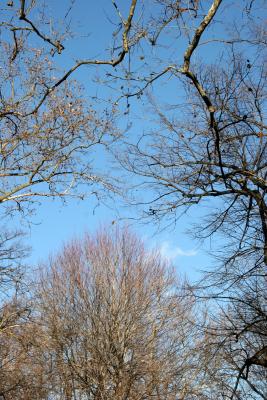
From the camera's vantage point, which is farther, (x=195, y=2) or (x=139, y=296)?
(x=139, y=296)

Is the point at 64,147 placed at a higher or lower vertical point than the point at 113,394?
higher

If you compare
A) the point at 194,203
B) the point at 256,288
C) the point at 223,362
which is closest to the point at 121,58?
the point at 194,203

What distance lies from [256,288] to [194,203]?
2446mm

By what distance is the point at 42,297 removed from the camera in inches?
805

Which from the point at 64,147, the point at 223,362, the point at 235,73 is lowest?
the point at 223,362

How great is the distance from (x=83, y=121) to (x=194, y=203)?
9.60 ft

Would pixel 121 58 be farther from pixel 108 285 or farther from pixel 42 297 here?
pixel 42 297

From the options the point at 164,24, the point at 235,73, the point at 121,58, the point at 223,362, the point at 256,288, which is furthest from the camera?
the point at 223,362

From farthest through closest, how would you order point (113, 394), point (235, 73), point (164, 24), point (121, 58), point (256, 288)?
point (113, 394) → point (256, 288) → point (235, 73) → point (164, 24) → point (121, 58)

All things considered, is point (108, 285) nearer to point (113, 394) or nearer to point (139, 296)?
point (139, 296)

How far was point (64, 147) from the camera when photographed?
8070 millimetres

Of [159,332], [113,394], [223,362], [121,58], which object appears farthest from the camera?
[159,332]

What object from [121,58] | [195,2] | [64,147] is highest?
[64,147]

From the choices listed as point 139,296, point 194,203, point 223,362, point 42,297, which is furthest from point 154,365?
point 194,203
